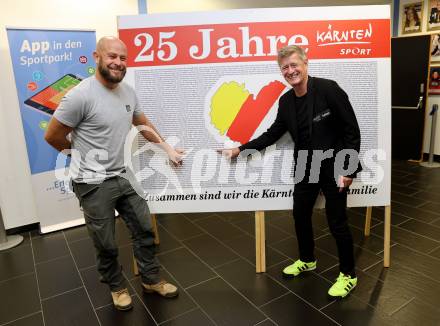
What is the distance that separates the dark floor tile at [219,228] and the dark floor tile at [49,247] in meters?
1.27

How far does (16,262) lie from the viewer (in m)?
3.00

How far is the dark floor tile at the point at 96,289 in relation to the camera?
241 cm

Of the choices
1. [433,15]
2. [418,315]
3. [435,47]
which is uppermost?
[433,15]

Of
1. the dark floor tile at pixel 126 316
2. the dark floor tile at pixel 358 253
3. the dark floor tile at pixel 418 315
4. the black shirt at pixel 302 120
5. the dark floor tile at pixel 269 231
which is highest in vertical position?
the black shirt at pixel 302 120

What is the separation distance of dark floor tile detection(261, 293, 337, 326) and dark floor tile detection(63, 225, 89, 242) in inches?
78.4

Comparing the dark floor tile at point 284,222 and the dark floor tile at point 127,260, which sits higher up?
the dark floor tile at point 284,222

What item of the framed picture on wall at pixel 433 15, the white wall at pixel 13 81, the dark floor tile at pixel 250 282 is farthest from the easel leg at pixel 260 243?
the framed picture on wall at pixel 433 15

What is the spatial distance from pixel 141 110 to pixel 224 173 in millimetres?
706

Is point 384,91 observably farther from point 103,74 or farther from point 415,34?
point 415,34

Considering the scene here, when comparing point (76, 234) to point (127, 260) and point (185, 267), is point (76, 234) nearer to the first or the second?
point (127, 260)

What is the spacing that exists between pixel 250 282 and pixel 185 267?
546 mm

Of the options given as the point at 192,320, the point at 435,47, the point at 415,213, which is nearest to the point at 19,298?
the point at 192,320

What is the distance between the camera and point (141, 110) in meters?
2.37

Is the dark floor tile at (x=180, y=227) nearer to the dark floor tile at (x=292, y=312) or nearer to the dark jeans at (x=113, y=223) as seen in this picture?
the dark jeans at (x=113, y=223)
